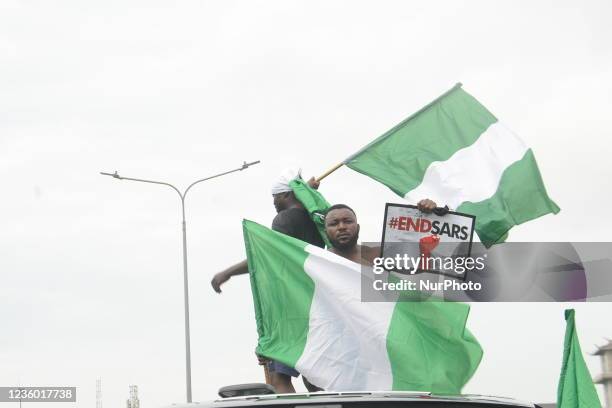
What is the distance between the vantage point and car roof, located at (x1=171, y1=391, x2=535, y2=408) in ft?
15.8

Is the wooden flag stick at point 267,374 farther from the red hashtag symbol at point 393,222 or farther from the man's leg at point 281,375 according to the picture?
the red hashtag symbol at point 393,222

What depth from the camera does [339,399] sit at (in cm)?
482

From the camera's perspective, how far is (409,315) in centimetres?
1080

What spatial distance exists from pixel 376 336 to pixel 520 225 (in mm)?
2282

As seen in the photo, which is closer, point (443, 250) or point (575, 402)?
point (575, 402)

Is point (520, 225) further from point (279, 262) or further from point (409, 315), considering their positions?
point (279, 262)

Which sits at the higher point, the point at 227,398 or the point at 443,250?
the point at 443,250

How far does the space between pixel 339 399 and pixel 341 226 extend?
20.2ft

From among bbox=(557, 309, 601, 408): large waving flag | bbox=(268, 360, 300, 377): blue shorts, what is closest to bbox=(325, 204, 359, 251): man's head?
bbox=(268, 360, 300, 377): blue shorts

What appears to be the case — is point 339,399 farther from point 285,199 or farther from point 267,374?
point 285,199

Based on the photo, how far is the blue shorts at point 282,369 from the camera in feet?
34.7

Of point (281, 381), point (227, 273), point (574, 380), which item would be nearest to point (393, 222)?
point (227, 273)

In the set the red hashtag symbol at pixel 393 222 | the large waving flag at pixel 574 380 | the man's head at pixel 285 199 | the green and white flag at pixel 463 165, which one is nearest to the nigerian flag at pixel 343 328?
the man's head at pixel 285 199

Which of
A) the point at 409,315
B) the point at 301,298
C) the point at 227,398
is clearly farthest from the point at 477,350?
the point at 227,398
